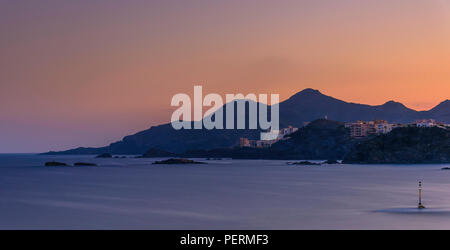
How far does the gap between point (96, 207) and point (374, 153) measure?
526 ft

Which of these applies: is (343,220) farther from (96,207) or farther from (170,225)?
(96,207)

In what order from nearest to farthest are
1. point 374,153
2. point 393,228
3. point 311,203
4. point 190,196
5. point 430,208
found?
1. point 393,228
2. point 430,208
3. point 311,203
4. point 190,196
5. point 374,153

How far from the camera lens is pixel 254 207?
1647 inches

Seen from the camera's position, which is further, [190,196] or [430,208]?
[190,196]

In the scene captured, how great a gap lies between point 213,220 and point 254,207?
809cm

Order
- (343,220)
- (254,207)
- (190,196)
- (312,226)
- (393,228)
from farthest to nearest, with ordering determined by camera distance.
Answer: (190,196), (254,207), (343,220), (312,226), (393,228)

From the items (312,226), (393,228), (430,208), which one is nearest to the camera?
(393,228)

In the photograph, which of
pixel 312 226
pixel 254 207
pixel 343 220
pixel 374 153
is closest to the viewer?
pixel 312 226
